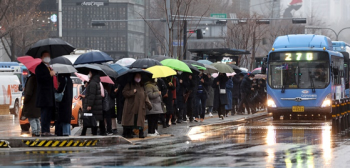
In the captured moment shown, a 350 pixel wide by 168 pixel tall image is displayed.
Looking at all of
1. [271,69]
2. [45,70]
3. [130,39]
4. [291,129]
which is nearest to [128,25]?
[130,39]

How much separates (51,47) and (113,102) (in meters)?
2.33

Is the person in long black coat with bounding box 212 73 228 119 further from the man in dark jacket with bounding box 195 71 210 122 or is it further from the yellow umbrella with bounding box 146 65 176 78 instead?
the yellow umbrella with bounding box 146 65 176 78

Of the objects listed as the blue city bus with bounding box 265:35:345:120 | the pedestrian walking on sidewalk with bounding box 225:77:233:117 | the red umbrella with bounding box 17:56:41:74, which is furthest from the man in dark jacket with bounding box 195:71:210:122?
the red umbrella with bounding box 17:56:41:74

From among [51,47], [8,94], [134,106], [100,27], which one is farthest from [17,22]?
[100,27]

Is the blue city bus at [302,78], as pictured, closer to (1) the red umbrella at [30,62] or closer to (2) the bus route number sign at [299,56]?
(2) the bus route number sign at [299,56]

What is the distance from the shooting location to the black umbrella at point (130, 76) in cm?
1767

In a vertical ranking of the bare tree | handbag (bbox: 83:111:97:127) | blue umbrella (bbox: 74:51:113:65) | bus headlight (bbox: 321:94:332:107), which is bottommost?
bus headlight (bbox: 321:94:332:107)

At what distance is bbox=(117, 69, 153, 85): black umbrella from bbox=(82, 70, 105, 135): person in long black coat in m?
0.55

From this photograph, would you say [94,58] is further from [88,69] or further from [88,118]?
[88,118]

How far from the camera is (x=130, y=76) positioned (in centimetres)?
1788

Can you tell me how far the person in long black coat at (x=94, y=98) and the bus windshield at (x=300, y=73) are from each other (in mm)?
11441

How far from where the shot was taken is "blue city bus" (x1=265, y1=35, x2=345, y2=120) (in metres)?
27.2

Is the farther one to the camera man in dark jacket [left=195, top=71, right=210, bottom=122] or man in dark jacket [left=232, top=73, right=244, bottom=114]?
man in dark jacket [left=232, top=73, right=244, bottom=114]

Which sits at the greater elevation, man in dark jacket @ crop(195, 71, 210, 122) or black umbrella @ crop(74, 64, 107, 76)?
black umbrella @ crop(74, 64, 107, 76)
